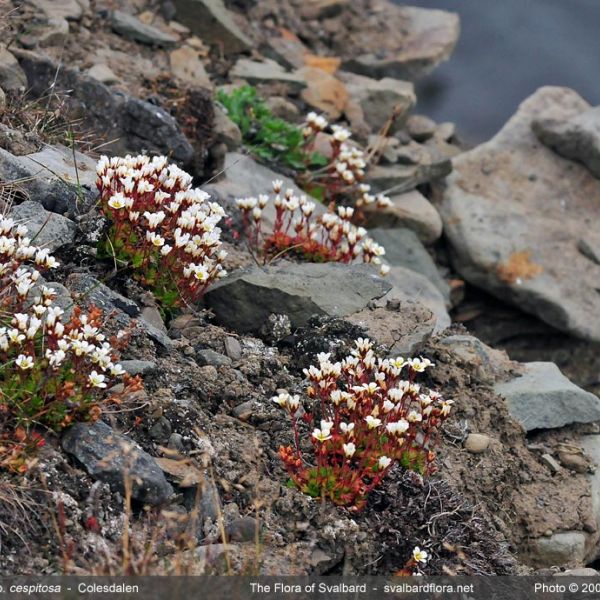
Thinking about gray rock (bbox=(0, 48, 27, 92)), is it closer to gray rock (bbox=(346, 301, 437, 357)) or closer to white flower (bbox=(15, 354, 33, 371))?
gray rock (bbox=(346, 301, 437, 357))

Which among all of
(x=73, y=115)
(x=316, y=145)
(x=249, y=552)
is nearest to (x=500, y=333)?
(x=316, y=145)

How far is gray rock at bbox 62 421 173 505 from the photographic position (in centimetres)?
555

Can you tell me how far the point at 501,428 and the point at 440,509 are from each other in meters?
1.60

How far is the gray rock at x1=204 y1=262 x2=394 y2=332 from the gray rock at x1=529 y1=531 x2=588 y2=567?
2078 millimetres

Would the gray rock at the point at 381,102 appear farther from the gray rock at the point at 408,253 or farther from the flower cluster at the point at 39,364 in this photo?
the flower cluster at the point at 39,364

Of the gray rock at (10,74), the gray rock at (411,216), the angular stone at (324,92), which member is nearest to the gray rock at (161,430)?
the gray rock at (10,74)

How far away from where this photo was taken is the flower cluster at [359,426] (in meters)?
6.07

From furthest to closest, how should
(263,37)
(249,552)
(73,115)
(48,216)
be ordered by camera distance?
(263,37), (73,115), (48,216), (249,552)

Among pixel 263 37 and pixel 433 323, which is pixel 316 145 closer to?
pixel 263 37

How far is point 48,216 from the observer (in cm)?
692

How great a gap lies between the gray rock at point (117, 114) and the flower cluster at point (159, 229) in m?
1.88

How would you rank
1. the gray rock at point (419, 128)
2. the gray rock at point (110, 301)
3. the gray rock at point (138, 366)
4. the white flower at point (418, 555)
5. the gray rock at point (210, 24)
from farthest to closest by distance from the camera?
the gray rock at point (419, 128) < the gray rock at point (210, 24) < the gray rock at point (110, 301) < the gray rock at point (138, 366) < the white flower at point (418, 555)

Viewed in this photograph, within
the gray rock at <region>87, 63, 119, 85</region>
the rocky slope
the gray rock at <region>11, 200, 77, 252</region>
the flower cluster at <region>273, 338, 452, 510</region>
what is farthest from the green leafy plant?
the flower cluster at <region>273, 338, 452, 510</region>

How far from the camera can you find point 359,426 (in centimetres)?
635
